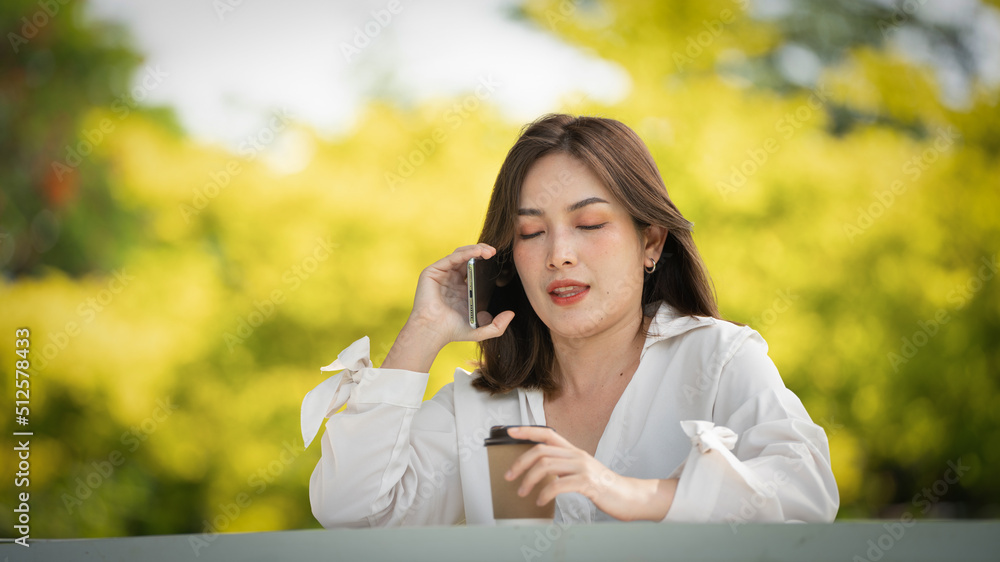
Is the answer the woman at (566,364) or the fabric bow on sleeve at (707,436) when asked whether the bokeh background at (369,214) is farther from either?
the fabric bow on sleeve at (707,436)

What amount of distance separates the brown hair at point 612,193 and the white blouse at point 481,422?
0.29 feet

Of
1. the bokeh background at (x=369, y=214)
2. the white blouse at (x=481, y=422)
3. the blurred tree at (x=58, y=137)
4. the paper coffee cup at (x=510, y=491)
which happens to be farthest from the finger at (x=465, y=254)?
the blurred tree at (x=58, y=137)

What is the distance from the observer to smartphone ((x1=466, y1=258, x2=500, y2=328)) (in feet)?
7.54

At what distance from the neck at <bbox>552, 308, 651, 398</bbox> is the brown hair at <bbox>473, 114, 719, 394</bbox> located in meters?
0.08

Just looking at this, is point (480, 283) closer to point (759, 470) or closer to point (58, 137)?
point (759, 470)

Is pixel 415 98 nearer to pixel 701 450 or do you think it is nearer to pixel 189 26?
pixel 189 26

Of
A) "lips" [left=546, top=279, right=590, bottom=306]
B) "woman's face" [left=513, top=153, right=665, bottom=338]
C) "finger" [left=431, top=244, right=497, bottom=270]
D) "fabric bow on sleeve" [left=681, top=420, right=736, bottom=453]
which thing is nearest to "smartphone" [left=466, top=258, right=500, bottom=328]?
"finger" [left=431, top=244, right=497, bottom=270]

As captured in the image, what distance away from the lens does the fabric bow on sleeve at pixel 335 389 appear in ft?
6.85

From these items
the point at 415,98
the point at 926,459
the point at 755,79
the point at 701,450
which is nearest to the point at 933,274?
the point at 926,459

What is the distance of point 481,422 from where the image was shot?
91.7 inches

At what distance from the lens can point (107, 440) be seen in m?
5.05

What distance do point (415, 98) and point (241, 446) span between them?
2.57 meters

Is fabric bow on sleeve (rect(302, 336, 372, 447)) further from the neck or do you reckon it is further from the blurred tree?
→ the blurred tree

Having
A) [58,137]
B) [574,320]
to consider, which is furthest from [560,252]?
[58,137]
